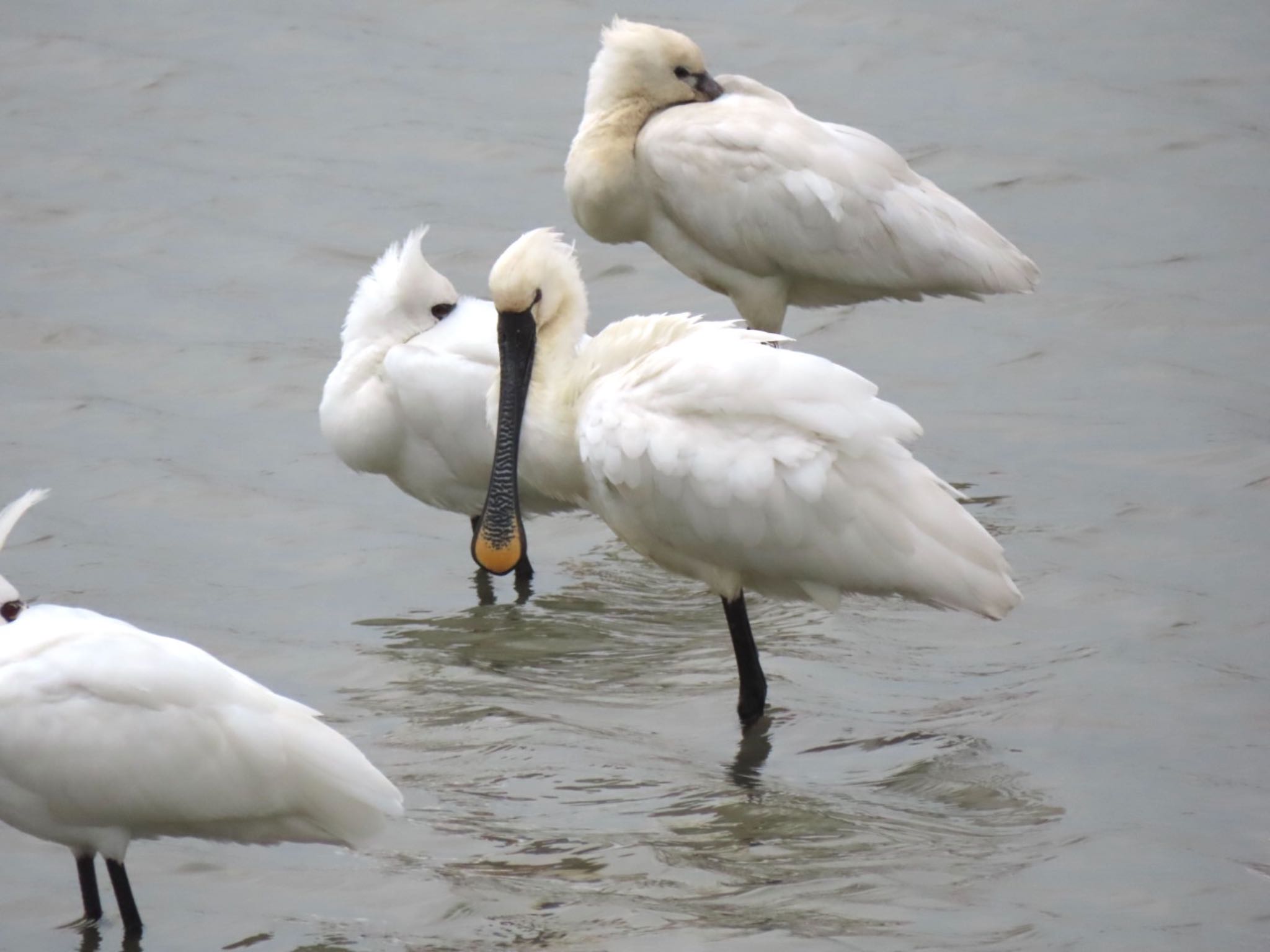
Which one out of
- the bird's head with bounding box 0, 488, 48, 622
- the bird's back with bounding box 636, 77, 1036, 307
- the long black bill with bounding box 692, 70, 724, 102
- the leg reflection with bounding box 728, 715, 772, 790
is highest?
the long black bill with bounding box 692, 70, 724, 102

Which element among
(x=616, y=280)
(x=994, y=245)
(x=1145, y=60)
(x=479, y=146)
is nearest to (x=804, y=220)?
(x=994, y=245)

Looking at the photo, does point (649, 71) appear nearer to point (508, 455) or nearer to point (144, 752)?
point (508, 455)

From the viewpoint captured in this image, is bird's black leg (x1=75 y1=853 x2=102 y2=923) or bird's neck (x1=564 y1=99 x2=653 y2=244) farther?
bird's neck (x1=564 y1=99 x2=653 y2=244)

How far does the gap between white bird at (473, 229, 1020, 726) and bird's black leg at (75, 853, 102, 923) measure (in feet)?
6.86

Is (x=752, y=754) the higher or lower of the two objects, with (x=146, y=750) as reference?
lower

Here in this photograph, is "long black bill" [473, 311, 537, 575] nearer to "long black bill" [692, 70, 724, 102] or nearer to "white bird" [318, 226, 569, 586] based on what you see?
"white bird" [318, 226, 569, 586]

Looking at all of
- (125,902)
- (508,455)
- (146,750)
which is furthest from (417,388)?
(125,902)

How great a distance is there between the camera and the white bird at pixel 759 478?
710cm

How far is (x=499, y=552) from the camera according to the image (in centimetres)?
859

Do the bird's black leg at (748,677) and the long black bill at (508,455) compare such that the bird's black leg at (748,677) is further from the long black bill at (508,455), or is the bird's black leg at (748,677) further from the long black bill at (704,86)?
the long black bill at (704,86)

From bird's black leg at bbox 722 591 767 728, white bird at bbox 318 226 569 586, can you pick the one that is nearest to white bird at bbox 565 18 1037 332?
white bird at bbox 318 226 569 586

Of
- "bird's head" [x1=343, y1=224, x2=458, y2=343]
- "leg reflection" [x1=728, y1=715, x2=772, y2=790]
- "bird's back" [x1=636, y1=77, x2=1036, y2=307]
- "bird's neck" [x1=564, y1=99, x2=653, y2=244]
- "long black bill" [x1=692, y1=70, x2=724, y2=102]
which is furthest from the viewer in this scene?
"long black bill" [x1=692, y1=70, x2=724, y2=102]

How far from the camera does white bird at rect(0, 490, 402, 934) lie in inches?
236

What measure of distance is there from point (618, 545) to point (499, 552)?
38.1 inches
